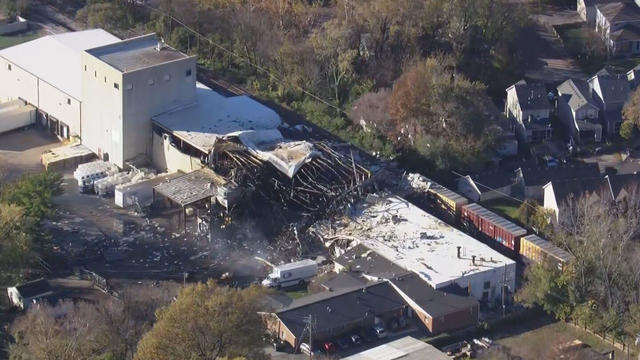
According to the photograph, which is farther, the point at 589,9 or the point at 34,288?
the point at 589,9

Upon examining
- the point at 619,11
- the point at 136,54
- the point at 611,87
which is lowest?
the point at 611,87

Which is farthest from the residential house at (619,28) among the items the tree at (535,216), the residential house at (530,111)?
the tree at (535,216)

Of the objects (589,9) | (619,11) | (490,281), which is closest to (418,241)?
(490,281)

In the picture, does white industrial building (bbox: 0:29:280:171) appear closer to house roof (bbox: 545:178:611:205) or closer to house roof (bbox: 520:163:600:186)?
house roof (bbox: 520:163:600:186)

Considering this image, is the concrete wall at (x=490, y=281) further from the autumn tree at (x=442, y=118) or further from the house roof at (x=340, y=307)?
the autumn tree at (x=442, y=118)

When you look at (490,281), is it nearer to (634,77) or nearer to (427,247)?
(427,247)

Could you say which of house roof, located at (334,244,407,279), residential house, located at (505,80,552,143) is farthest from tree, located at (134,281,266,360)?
residential house, located at (505,80,552,143)

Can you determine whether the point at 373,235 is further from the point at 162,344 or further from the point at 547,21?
the point at 547,21
